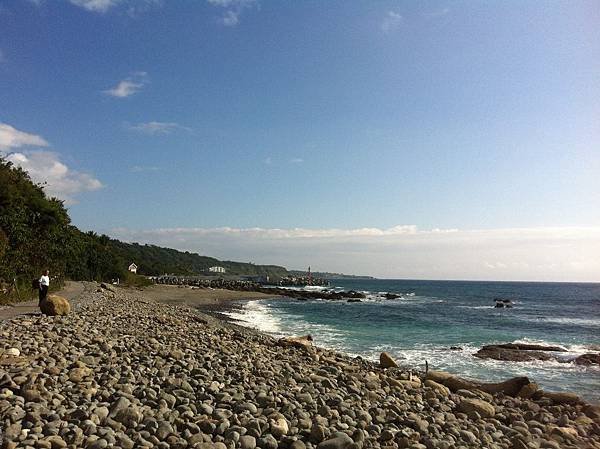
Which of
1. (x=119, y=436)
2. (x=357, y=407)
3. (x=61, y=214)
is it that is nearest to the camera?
(x=119, y=436)

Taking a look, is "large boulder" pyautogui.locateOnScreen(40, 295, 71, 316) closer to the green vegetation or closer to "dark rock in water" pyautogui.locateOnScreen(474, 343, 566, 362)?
the green vegetation

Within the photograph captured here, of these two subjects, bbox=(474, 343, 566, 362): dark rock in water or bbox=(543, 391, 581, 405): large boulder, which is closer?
bbox=(543, 391, 581, 405): large boulder

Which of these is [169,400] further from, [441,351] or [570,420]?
[441,351]

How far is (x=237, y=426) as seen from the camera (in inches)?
225

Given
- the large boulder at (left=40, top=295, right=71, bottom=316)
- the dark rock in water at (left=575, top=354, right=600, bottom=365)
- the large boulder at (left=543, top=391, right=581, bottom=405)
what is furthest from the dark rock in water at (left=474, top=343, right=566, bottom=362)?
the large boulder at (left=40, top=295, right=71, bottom=316)

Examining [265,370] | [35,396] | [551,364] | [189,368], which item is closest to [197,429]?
[35,396]

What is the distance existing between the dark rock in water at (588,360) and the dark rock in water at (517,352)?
104 centimetres

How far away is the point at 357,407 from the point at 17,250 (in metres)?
20.4

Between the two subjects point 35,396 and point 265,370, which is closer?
point 35,396

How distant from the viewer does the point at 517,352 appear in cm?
1922

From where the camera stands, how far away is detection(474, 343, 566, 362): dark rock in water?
59.7 ft

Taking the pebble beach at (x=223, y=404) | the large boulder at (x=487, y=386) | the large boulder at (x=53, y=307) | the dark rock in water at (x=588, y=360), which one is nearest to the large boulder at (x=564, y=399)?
the pebble beach at (x=223, y=404)

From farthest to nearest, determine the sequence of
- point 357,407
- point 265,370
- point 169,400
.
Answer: point 265,370
point 357,407
point 169,400

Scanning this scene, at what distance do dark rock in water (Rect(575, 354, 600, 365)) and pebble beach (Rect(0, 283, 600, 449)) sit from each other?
8.34 metres
